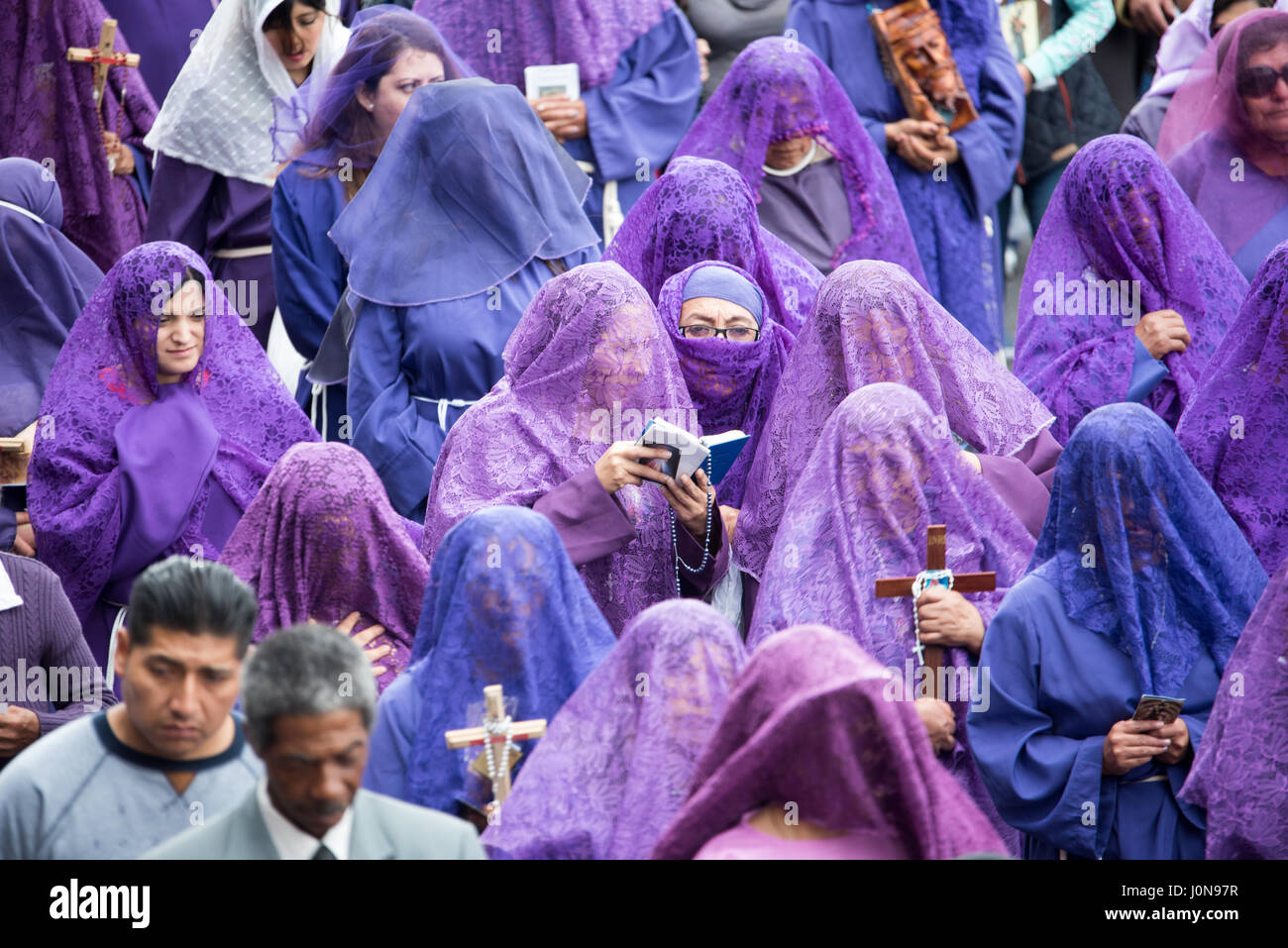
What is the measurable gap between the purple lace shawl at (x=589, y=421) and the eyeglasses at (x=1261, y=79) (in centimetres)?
256

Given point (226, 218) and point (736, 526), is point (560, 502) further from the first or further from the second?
point (226, 218)

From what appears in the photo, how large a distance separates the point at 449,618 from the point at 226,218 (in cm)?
343

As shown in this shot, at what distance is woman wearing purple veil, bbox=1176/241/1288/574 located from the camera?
5.57m

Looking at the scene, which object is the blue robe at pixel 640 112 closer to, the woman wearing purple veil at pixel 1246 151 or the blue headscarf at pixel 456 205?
the blue headscarf at pixel 456 205

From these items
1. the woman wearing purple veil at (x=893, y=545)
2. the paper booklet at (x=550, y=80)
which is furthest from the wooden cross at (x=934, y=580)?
the paper booklet at (x=550, y=80)

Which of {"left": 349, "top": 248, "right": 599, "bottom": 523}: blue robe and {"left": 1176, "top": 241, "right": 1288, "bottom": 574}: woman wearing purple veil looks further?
{"left": 349, "top": 248, "right": 599, "bottom": 523}: blue robe

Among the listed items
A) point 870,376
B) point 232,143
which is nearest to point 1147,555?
point 870,376

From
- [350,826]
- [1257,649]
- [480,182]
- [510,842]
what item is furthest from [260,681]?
[480,182]

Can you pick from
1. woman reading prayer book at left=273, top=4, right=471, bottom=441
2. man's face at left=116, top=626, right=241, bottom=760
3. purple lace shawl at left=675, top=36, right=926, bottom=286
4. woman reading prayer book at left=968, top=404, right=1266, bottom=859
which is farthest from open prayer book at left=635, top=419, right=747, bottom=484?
purple lace shawl at left=675, top=36, right=926, bottom=286

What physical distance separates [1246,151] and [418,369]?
3.01 meters

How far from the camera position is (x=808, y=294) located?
22.7ft

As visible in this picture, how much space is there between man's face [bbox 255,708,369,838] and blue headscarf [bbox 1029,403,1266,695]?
1977 millimetres

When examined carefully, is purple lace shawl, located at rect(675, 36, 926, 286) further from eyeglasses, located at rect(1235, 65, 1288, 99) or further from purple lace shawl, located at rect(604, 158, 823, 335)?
eyeglasses, located at rect(1235, 65, 1288, 99)

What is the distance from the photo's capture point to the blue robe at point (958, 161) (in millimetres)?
7938
